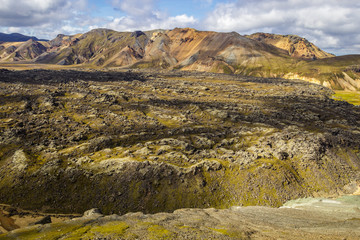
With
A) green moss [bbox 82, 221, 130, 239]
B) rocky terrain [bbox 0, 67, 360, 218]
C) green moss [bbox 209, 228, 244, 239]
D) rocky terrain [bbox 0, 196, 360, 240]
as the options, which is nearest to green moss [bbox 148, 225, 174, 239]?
rocky terrain [bbox 0, 196, 360, 240]

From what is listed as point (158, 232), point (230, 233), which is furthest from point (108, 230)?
point (230, 233)

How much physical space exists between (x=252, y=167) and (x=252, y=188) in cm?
958

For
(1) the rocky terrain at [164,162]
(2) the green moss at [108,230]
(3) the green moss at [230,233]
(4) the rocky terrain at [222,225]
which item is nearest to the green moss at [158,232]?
(4) the rocky terrain at [222,225]

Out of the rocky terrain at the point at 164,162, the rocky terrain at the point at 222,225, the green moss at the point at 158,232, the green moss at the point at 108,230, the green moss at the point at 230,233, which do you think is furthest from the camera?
the rocky terrain at the point at 164,162

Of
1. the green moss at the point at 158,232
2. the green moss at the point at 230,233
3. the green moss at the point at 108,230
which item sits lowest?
the green moss at the point at 108,230

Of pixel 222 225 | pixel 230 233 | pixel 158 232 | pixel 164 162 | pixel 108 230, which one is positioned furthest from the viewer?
pixel 164 162

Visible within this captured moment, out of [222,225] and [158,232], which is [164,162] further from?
[158,232]

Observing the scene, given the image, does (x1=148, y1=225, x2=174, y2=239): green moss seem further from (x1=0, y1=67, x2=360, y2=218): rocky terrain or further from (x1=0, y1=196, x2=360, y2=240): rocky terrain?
(x1=0, y1=67, x2=360, y2=218): rocky terrain

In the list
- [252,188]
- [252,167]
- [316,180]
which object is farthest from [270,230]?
[316,180]

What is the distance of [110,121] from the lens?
127 m

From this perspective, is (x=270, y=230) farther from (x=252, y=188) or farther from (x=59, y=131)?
(x=59, y=131)

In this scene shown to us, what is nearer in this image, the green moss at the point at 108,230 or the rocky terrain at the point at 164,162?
the green moss at the point at 108,230

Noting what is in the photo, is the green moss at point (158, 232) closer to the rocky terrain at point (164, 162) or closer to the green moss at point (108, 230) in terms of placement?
the green moss at point (108, 230)

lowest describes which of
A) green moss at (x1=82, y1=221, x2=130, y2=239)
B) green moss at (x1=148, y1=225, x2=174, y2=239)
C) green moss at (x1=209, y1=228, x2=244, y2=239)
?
green moss at (x1=82, y1=221, x2=130, y2=239)
